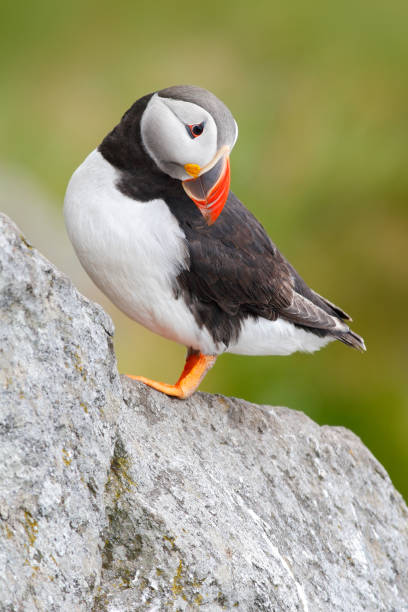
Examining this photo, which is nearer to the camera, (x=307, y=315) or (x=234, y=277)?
(x=234, y=277)

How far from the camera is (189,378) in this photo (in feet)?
9.99

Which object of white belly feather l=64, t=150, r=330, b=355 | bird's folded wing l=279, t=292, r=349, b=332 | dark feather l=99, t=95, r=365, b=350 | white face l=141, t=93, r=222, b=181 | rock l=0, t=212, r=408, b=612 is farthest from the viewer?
bird's folded wing l=279, t=292, r=349, b=332

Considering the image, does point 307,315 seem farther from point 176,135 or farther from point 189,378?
point 176,135

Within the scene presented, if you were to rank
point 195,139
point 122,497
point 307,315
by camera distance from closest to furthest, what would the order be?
point 122,497
point 195,139
point 307,315

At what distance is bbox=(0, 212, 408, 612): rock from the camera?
205cm

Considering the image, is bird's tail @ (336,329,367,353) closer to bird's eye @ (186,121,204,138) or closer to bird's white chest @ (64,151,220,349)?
bird's white chest @ (64,151,220,349)

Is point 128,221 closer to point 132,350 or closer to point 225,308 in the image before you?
point 225,308

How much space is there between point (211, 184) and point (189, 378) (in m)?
0.72

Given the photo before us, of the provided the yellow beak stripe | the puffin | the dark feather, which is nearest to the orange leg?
the puffin

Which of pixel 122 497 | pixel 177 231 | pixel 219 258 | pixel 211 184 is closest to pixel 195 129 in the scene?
pixel 211 184

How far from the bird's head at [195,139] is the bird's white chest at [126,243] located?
6.2 inches

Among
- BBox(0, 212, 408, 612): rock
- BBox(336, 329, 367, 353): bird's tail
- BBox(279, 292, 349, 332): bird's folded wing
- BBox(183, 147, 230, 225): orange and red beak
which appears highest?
BBox(183, 147, 230, 225): orange and red beak

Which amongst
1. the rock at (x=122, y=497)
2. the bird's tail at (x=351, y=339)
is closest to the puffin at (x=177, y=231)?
the rock at (x=122, y=497)

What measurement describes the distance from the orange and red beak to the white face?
22 mm
